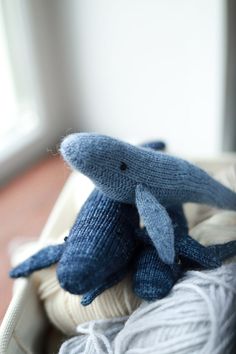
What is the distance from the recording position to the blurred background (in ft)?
2.56

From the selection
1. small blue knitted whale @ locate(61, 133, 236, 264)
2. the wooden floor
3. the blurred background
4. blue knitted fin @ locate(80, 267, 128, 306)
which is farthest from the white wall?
blue knitted fin @ locate(80, 267, 128, 306)

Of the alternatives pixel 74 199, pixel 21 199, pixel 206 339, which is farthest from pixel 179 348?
pixel 21 199

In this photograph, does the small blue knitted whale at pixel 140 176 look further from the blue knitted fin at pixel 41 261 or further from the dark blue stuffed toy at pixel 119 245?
the blue knitted fin at pixel 41 261

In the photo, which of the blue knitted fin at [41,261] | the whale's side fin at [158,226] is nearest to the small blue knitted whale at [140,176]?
the whale's side fin at [158,226]

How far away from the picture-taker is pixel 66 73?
94 cm

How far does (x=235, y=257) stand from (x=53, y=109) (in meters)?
0.57

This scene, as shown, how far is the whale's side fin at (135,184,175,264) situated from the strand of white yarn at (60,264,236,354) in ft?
0.15

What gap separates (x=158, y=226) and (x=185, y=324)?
10 centimetres

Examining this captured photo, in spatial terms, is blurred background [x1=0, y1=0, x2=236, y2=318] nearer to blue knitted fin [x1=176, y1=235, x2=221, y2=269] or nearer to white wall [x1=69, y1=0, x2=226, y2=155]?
white wall [x1=69, y1=0, x2=226, y2=155]

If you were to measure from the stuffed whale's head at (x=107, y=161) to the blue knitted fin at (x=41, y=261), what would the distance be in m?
0.12

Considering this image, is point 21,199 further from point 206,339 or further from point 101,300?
point 206,339

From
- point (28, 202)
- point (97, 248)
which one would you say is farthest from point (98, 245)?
point (28, 202)

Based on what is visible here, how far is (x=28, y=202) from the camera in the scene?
0.87 meters

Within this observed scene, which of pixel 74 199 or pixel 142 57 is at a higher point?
pixel 142 57
